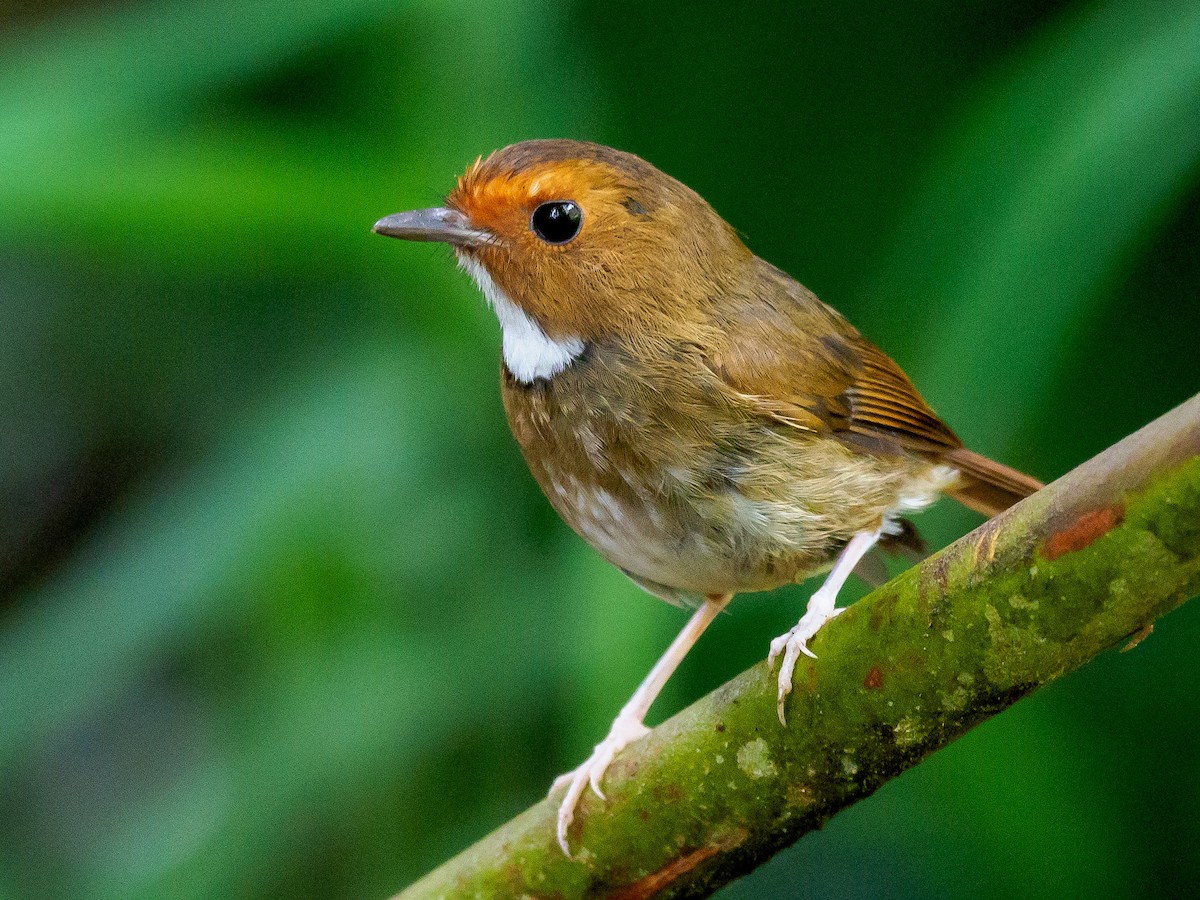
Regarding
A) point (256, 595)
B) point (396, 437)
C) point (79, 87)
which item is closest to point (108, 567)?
point (256, 595)

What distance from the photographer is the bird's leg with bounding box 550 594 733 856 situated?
1875 millimetres

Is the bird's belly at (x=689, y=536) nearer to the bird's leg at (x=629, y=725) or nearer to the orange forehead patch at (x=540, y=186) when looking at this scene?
the bird's leg at (x=629, y=725)

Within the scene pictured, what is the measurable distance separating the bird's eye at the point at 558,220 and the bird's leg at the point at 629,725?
2.35 ft

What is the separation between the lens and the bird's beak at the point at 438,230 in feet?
6.90

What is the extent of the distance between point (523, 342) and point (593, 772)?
0.66m

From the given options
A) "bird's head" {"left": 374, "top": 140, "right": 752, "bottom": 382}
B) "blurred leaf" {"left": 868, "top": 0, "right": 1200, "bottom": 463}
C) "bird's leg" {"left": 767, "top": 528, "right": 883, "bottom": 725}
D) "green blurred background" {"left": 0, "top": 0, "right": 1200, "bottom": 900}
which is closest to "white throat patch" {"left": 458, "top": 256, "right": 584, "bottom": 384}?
"bird's head" {"left": 374, "top": 140, "right": 752, "bottom": 382}

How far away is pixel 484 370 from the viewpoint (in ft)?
9.48

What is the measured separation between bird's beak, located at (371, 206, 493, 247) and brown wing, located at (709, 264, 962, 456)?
1.37 ft

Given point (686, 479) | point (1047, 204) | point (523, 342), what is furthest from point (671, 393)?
point (1047, 204)

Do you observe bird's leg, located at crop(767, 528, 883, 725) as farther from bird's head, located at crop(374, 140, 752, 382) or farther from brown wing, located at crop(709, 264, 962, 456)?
bird's head, located at crop(374, 140, 752, 382)

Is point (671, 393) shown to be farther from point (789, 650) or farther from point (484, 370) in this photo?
point (484, 370)

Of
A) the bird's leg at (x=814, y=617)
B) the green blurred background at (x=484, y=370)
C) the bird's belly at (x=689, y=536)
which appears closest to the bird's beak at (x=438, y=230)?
the bird's belly at (x=689, y=536)

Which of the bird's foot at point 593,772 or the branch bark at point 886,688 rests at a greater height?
the branch bark at point 886,688

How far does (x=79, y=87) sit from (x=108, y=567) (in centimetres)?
102
